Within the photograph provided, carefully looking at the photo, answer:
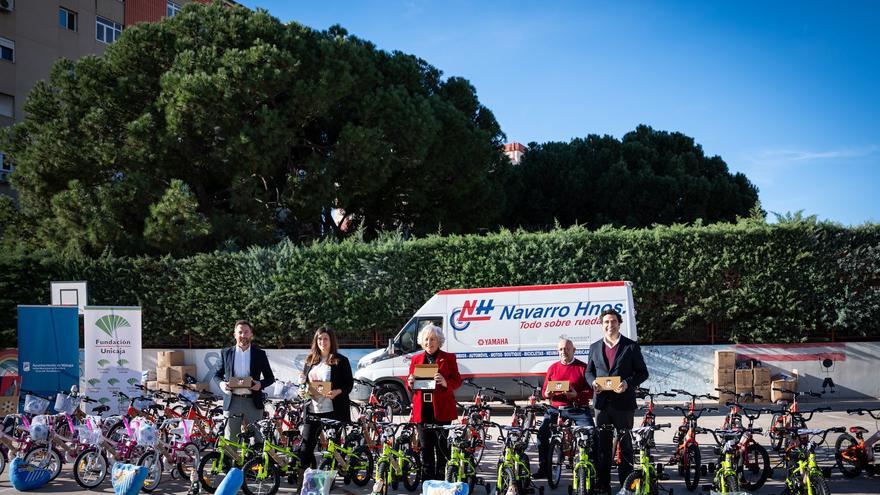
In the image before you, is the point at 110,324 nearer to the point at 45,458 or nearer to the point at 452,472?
the point at 45,458

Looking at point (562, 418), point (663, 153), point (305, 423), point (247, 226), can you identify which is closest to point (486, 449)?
point (562, 418)

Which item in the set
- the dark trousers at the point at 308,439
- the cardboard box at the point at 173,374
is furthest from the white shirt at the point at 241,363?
the cardboard box at the point at 173,374

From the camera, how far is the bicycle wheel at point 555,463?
926 cm

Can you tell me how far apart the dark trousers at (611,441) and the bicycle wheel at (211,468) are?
4048mm

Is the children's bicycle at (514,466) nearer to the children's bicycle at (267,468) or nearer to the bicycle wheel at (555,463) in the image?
the bicycle wheel at (555,463)

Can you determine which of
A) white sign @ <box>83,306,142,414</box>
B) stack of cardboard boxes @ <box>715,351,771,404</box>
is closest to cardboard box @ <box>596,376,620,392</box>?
white sign @ <box>83,306,142,414</box>

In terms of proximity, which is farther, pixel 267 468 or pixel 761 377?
pixel 761 377

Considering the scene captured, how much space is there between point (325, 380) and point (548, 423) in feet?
9.07

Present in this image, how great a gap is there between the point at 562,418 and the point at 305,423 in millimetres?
2919

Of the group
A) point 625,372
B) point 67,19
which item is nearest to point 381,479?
point 625,372

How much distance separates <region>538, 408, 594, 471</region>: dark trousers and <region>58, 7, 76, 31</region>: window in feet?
110

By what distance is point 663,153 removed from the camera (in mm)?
36188

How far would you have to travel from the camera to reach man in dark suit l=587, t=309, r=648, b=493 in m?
8.20

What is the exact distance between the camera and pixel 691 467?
9148mm
